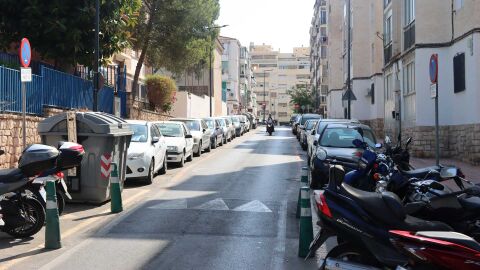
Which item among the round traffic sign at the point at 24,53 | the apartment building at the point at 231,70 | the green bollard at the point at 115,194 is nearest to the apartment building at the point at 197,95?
the apartment building at the point at 231,70

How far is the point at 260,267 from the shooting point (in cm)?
648

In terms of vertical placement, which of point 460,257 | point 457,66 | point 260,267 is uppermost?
point 457,66

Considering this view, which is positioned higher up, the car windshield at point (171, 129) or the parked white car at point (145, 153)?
the car windshield at point (171, 129)

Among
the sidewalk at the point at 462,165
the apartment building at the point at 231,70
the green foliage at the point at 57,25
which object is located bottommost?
the sidewalk at the point at 462,165

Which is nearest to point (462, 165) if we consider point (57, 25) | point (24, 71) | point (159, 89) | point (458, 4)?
point (458, 4)

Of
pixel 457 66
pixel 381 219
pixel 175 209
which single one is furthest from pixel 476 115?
pixel 381 219

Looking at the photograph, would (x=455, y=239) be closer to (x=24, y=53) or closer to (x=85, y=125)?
(x=85, y=125)

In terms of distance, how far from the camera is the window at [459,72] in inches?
762

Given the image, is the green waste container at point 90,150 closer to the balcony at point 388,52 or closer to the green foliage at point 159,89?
the balcony at point 388,52

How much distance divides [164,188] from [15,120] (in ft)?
14.1

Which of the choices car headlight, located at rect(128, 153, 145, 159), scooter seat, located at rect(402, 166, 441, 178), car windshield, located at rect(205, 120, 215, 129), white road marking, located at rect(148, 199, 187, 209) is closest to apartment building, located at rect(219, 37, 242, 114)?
car windshield, located at rect(205, 120, 215, 129)

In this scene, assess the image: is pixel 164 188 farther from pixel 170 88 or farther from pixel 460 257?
pixel 170 88

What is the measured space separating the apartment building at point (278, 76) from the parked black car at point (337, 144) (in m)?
137

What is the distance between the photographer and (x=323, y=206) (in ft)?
17.5
